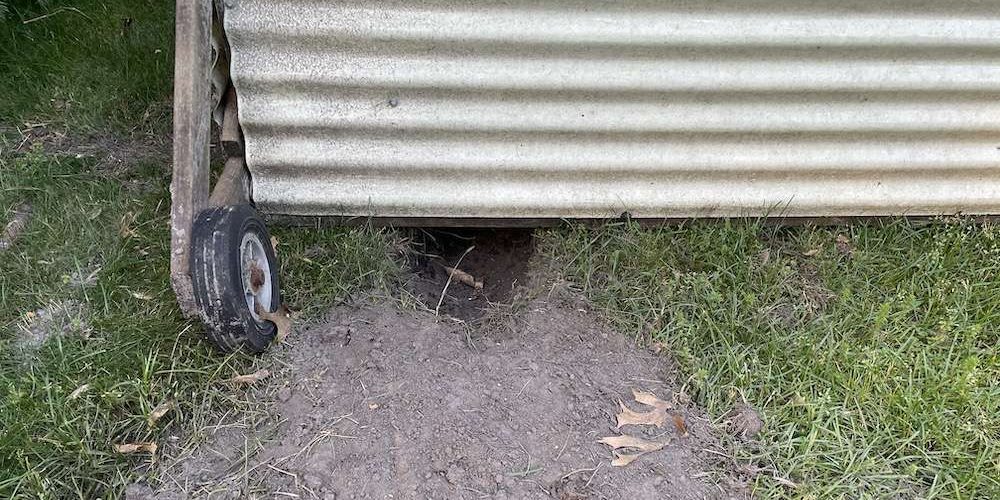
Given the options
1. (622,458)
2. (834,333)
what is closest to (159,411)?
(622,458)

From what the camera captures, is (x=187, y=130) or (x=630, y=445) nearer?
(x=630, y=445)

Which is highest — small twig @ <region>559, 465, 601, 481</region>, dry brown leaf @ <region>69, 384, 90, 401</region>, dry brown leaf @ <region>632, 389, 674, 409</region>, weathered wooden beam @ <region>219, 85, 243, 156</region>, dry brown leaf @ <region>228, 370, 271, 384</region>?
weathered wooden beam @ <region>219, 85, 243, 156</region>

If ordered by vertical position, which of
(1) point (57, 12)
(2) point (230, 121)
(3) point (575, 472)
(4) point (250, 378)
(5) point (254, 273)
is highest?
(1) point (57, 12)

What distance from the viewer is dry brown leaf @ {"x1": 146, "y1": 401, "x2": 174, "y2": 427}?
2082 millimetres

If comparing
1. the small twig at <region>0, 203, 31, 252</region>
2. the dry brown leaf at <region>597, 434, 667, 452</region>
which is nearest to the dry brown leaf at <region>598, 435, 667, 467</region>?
the dry brown leaf at <region>597, 434, 667, 452</region>

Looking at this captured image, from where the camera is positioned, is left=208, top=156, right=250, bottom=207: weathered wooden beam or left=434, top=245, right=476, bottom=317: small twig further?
left=434, top=245, right=476, bottom=317: small twig

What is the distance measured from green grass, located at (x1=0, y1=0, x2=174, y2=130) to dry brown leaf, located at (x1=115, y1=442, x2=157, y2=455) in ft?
5.81

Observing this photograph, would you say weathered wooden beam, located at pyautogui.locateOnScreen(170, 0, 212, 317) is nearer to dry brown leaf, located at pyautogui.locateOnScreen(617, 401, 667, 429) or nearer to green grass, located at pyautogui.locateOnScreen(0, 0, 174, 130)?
green grass, located at pyautogui.locateOnScreen(0, 0, 174, 130)

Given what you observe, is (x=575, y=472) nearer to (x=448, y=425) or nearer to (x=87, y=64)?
(x=448, y=425)

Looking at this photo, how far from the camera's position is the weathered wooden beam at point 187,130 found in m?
2.16

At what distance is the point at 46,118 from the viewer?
334 centimetres

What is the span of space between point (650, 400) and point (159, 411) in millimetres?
1562

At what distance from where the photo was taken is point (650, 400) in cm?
224

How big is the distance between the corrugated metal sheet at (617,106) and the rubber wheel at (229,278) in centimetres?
49
